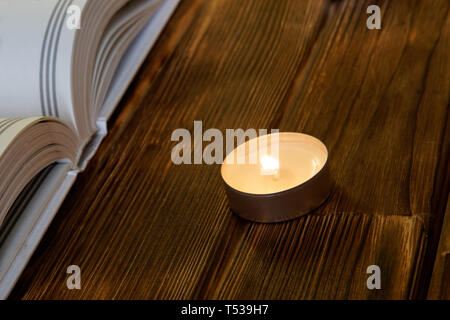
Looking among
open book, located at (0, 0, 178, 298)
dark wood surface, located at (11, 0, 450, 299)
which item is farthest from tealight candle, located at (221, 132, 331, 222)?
open book, located at (0, 0, 178, 298)

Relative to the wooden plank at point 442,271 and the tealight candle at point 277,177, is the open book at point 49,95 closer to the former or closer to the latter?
the tealight candle at point 277,177

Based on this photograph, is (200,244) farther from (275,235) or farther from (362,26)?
(362,26)

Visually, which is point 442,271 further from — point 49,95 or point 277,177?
point 49,95

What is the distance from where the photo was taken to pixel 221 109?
713mm

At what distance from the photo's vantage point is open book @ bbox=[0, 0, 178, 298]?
0.59 m

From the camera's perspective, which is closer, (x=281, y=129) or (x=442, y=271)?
(x=442, y=271)

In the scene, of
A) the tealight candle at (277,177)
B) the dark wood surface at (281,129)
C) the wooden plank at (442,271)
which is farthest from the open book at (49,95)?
the wooden plank at (442,271)

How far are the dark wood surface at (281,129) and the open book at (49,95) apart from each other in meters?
0.02

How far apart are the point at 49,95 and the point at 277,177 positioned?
0.29 meters

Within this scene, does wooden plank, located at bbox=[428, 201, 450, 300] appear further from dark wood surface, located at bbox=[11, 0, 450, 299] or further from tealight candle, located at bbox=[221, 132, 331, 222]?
tealight candle, located at bbox=[221, 132, 331, 222]

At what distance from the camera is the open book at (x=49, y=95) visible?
0.59 meters

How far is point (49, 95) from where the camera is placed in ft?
2.31

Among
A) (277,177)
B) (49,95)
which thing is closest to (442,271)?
(277,177)

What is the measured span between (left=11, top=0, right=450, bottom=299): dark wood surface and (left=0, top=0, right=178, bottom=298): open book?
2 cm
